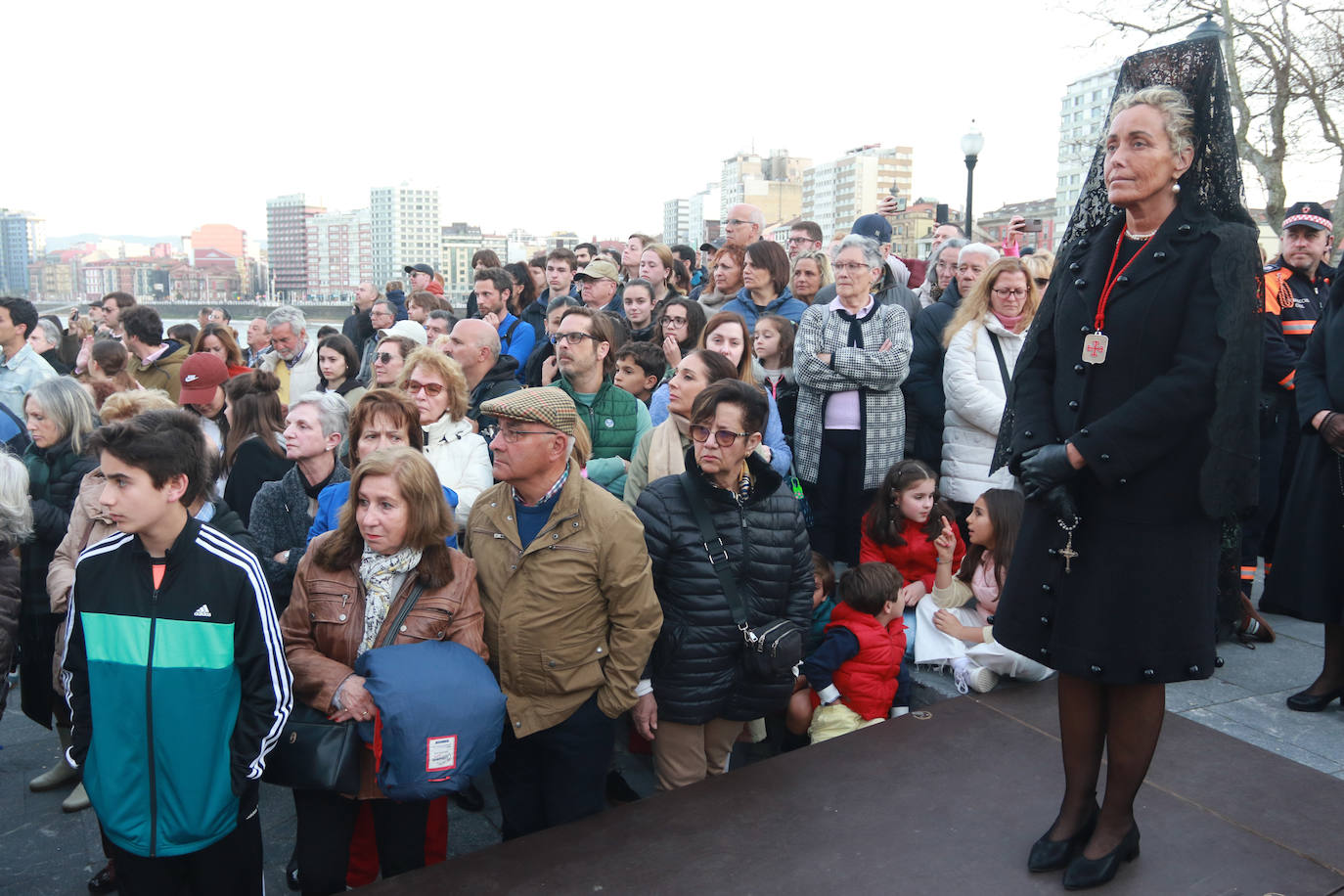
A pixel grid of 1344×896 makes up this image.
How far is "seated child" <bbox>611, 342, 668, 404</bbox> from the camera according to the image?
16.5ft

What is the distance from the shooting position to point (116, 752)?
2441mm

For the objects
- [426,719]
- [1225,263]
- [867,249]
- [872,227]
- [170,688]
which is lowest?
[426,719]

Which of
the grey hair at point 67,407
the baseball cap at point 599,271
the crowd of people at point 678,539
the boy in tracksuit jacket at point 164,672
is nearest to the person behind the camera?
the crowd of people at point 678,539

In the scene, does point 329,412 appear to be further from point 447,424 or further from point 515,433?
point 515,433

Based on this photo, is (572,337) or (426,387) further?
(572,337)

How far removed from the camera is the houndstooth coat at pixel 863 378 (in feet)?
15.9

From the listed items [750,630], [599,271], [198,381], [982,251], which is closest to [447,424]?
[750,630]

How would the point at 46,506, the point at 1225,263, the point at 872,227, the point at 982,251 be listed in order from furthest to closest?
the point at 872,227
the point at 982,251
the point at 46,506
the point at 1225,263

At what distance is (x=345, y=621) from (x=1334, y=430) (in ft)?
12.7

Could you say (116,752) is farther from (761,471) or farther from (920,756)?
(920,756)

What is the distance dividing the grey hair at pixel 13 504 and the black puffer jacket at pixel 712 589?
2096mm

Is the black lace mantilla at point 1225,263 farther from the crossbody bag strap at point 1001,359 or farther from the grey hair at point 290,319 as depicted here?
the grey hair at point 290,319

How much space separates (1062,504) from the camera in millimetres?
2312

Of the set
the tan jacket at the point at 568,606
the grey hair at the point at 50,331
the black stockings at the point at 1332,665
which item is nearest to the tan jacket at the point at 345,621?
the tan jacket at the point at 568,606
